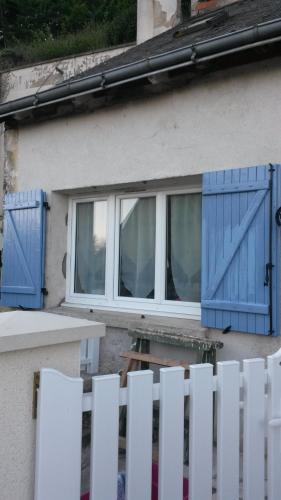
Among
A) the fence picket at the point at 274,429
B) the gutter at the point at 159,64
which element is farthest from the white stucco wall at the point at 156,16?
the fence picket at the point at 274,429

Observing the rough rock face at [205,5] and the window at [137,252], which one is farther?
the rough rock face at [205,5]

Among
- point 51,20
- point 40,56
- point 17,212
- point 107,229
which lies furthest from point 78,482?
point 51,20

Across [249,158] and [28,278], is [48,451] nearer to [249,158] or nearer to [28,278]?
[249,158]

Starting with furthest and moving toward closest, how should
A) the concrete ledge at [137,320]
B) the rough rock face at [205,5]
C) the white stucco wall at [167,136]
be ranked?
the rough rock face at [205,5] → the concrete ledge at [137,320] → the white stucco wall at [167,136]

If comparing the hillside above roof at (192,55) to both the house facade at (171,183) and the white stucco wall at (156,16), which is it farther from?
the white stucco wall at (156,16)

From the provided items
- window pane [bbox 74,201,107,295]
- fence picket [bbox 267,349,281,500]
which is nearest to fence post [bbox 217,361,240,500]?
fence picket [bbox 267,349,281,500]

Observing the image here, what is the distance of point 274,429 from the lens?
8.36 ft

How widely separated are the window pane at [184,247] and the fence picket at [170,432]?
2.49m

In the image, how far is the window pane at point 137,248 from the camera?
5.11 meters

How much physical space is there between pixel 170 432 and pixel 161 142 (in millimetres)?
3092

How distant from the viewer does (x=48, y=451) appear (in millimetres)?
1915

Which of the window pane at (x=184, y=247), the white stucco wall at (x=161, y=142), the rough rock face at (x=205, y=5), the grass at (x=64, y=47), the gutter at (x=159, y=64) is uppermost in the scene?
the grass at (x=64, y=47)

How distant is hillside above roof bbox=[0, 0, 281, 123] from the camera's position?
388 cm

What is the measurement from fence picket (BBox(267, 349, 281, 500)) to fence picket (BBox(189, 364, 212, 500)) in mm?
388
